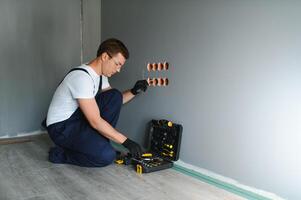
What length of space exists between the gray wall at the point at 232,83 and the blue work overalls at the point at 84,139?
0.38 m

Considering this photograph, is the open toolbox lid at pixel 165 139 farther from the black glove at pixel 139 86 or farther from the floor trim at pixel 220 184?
the black glove at pixel 139 86

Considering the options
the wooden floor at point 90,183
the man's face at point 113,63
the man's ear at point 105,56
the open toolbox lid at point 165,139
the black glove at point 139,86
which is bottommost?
the wooden floor at point 90,183

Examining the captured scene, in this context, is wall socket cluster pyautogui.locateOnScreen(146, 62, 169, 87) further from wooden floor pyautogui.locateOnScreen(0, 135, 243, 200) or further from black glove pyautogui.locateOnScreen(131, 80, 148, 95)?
wooden floor pyautogui.locateOnScreen(0, 135, 243, 200)

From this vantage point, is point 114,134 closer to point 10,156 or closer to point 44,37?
point 10,156

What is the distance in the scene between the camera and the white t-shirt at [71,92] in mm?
2041

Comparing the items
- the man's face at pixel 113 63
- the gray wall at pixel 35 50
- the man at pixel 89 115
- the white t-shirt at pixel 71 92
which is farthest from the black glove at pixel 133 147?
the gray wall at pixel 35 50

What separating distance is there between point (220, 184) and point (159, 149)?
594mm

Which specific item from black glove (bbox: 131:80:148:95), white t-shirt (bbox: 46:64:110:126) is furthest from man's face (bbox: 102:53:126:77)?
black glove (bbox: 131:80:148:95)

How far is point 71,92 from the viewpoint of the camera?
2105 mm

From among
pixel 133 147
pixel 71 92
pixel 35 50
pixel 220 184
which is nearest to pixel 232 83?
pixel 220 184

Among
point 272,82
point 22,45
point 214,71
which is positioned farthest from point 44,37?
point 272,82

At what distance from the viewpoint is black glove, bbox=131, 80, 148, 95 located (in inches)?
96.5

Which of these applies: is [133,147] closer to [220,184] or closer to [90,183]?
[90,183]

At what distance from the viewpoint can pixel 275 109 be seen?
1.69 meters
